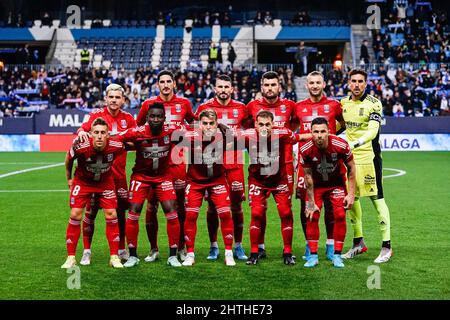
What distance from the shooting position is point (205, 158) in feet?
28.1

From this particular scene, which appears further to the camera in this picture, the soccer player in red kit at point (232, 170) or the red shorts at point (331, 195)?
the soccer player in red kit at point (232, 170)

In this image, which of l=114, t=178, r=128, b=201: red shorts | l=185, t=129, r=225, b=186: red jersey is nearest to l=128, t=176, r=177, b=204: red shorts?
l=185, t=129, r=225, b=186: red jersey

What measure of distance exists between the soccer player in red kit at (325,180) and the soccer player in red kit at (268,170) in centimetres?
27

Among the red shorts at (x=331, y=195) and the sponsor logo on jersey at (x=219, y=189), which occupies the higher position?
the sponsor logo on jersey at (x=219, y=189)

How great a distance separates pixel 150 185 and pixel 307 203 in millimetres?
1859

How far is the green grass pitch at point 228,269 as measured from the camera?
6898mm

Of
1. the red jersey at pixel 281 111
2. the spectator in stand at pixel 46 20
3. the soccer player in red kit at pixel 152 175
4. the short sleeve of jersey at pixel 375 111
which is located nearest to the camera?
the soccer player in red kit at pixel 152 175

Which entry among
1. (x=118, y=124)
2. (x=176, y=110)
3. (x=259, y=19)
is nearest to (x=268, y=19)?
(x=259, y=19)

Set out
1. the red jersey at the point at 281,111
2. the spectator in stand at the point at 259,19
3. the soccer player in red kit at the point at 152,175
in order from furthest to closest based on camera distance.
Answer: the spectator in stand at the point at 259,19, the red jersey at the point at 281,111, the soccer player in red kit at the point at 152,175

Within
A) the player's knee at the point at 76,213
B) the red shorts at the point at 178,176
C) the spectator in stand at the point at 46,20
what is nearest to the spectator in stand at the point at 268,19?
the spectator in stand at the point at 46,20

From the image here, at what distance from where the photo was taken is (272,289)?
702 centimetres

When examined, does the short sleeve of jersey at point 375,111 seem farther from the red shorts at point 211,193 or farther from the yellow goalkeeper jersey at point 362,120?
the red shorts at point 211,193

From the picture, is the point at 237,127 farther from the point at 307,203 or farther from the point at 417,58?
the point at 417,58

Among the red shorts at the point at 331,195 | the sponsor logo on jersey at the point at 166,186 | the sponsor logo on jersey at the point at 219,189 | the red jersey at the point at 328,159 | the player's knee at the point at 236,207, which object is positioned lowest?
the player's knee at the point at 236,207
